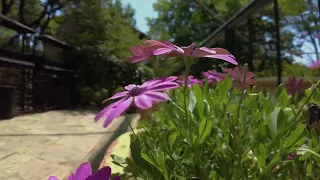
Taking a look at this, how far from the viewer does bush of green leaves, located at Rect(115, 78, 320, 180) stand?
55 centimetres

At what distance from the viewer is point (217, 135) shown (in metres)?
0.64

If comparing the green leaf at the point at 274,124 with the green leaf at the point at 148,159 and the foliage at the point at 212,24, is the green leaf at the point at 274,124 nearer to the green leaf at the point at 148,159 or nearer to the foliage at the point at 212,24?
the green leaf at the point at 148,159

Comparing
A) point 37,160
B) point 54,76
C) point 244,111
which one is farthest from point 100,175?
point 54,76

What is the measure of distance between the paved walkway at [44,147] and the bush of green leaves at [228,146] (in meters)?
2.18

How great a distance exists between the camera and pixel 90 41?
12.9m

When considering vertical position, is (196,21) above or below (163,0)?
below

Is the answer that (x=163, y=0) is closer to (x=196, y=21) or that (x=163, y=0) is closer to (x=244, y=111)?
(x=196, y=21)

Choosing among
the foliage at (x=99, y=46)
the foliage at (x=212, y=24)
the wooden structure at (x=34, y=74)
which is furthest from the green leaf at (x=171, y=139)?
the foliage at (x=212, y=24)

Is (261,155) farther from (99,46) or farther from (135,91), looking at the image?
(99,46)

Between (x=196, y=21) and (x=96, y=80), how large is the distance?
778 centimetres

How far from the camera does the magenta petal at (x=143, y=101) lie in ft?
1.46

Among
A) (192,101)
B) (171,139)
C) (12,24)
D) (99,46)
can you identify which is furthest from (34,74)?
(171,139)

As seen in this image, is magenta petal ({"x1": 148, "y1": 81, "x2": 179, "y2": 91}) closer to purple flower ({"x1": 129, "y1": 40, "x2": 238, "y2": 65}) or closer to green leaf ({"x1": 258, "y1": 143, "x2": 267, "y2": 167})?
purple flower ({"x1": 129, "y1": 40, "x2": 238, "y2": 65})

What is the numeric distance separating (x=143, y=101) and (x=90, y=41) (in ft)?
41.9
